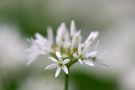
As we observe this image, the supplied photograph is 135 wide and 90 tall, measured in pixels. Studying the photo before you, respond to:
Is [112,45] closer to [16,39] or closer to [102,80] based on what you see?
[102,80]

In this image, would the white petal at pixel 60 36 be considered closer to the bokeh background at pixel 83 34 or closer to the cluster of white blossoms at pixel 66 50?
the cluster of white blossoms at pixel 66 50

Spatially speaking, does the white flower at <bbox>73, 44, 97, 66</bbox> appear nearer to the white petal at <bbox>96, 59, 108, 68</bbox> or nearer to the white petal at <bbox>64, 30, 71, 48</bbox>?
the white petal at <bbox>96, 59, 108, 68</bbox>

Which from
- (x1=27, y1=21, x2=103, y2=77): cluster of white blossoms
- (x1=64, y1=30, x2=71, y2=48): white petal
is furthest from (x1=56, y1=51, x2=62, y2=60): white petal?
(x1=64, y1=30, x2=71, y2=48): white petal

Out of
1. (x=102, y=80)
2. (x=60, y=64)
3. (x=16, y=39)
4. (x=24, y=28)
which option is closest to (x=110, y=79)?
(x=102, y=80)

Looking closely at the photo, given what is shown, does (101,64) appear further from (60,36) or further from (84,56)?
(60,36)

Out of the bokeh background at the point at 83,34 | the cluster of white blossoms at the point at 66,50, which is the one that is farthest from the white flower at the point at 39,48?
the bokeh background at the point at 83,34
